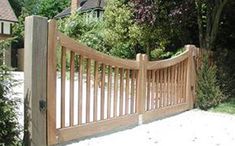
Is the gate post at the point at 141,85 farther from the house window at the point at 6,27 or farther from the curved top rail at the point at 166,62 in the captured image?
the house window at the point at 6,27

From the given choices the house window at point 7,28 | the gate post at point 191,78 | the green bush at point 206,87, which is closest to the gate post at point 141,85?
the gate post at point 191,78

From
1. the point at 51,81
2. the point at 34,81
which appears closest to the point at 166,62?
the point at 51,81

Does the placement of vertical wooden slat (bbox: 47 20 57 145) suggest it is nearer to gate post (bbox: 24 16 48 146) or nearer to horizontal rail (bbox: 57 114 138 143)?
gate post (bbox: 24 16 48 146)

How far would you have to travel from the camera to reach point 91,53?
6883 millimetres

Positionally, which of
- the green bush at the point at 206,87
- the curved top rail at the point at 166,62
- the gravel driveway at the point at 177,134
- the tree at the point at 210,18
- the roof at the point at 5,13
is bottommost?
the gravel driveway at the point at 177,134

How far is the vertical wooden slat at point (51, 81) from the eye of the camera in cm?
591

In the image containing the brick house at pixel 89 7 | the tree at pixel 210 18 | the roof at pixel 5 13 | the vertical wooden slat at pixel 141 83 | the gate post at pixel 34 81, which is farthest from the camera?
the brick house at pixel 89 7

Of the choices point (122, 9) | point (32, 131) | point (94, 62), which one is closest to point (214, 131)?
point (94, 62)

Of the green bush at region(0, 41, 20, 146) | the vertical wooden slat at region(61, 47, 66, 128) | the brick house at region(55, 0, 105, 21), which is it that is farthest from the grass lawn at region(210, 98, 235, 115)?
the brick house at region(55, 0, 105, 21)

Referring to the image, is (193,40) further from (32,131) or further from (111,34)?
(32,131)

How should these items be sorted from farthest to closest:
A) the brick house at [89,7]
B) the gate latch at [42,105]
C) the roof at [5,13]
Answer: the brick house at [89,7] → the roof at [5,13] → the gate latch at [42,105]

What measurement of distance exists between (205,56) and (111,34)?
7.96 metres

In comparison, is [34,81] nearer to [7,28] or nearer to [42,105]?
[42,105]

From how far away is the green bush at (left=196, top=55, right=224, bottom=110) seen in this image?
434 inches
